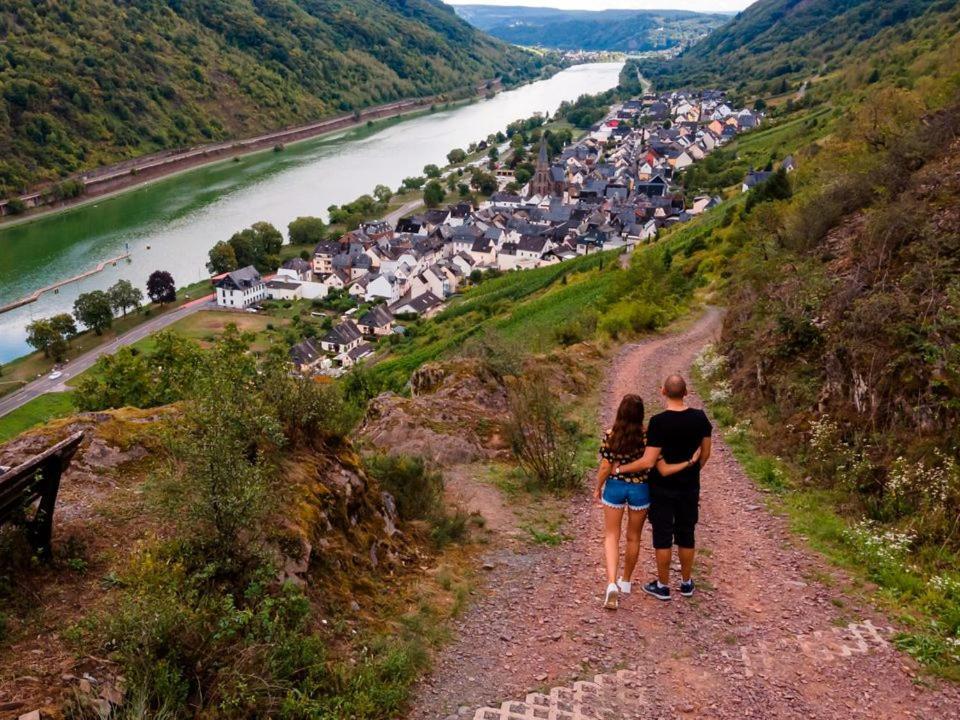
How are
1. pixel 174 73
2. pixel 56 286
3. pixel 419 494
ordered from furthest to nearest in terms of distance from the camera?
pixel 174 73 < pixel 56 286 < pixel 419 494

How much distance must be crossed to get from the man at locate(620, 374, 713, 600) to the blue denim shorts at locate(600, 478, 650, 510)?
0.05 meters

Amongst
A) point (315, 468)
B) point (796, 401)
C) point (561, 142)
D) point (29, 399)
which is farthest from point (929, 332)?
point (561, 142)

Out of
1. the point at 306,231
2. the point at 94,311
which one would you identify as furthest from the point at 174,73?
the point at 94,311

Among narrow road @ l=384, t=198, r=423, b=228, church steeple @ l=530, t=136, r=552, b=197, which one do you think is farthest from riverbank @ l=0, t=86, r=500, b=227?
A: church steeple @ l=530, t=136, r=552, b=197

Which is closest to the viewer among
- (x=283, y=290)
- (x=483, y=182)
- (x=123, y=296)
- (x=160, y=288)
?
(x=123, y=296)

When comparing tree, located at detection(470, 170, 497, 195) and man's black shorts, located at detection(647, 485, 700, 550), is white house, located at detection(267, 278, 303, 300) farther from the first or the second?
man's black shorts, located at detection(647, 485, 700, 550)

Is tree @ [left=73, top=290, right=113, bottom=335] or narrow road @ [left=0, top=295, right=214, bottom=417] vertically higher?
tree @ [left=73, top=290, right=113, bottom=335]

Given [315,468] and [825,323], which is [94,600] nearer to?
[315,468]

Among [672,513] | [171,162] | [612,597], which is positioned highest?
[171,162]

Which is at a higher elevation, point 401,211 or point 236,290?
point 401,211

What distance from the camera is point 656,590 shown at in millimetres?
5168

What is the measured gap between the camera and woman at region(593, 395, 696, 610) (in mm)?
4879

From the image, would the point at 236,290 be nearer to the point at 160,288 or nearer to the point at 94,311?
the point at 160,288

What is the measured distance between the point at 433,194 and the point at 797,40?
70.4m
